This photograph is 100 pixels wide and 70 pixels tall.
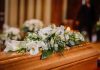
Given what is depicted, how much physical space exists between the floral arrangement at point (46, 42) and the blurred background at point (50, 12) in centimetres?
369

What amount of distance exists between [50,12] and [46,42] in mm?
4587

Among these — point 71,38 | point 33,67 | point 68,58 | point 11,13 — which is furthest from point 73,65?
point 11,13

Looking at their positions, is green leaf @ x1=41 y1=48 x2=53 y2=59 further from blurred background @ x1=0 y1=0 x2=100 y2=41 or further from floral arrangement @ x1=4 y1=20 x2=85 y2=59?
blurred background @ x1=0 y1=0 x2=100 y2=41

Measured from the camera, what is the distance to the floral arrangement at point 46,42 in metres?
2.04

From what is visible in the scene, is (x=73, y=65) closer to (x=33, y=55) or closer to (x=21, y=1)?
(x=33, y=55)

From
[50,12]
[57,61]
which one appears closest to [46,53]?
[57,61]

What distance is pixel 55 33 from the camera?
222 cm

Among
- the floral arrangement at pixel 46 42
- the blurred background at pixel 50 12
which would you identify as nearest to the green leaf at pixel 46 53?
the floral arrangement at pixel 46 42

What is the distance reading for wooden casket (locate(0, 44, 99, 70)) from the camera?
6.09 ft

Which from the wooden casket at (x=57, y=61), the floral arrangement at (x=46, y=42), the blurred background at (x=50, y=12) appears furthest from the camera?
the blurred background at (x=50, y=12)

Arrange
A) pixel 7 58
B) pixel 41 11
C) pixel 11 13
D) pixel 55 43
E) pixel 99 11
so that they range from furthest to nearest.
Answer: pixel 99 11 < pixel 41 11 < pixel 11 13 < pixel 55 43 < pixel 7 58

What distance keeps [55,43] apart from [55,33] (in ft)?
0.35

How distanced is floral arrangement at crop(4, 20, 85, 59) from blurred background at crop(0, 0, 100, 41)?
12.1 feet

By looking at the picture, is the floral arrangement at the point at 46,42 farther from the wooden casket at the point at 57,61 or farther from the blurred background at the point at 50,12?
the blurred background at the point at 50,12
